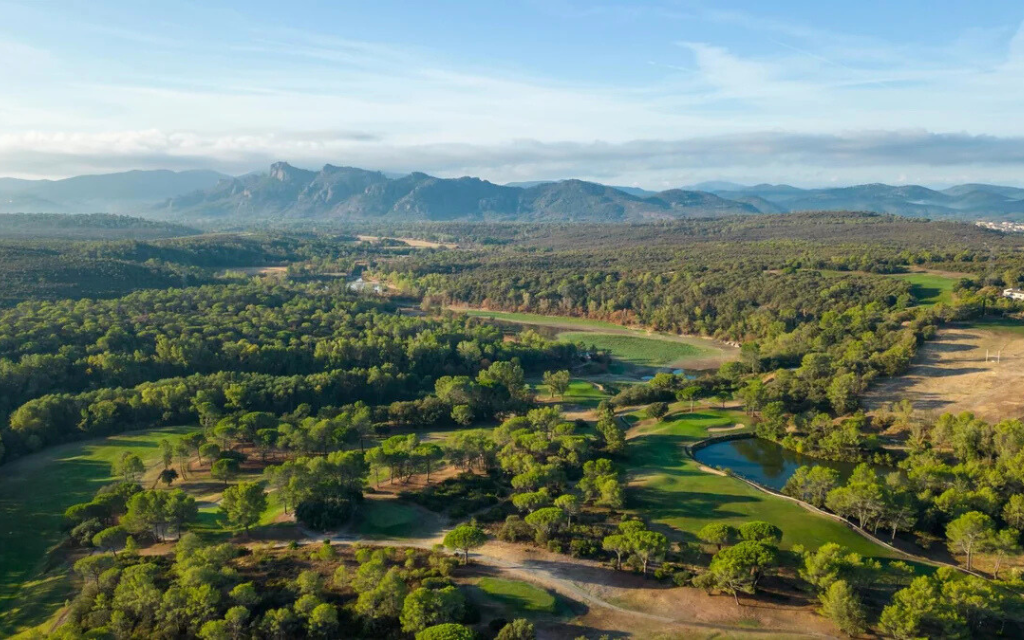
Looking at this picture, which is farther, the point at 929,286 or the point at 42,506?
the point at 929,286

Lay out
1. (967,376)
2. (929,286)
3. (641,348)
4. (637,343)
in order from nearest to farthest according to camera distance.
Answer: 1. (967,376)
2. (929,286)
3. (641,348)
4. (637,343)

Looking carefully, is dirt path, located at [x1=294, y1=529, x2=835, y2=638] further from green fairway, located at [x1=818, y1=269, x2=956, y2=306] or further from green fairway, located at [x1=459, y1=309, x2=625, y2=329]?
green fairway, located at [x1=459, y1=309, x2=625, y2=329]

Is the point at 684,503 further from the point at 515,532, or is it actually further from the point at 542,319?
the point at 542,319

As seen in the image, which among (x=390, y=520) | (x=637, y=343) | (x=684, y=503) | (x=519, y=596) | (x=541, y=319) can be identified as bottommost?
(x=390, y=520)

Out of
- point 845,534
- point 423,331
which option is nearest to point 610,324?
point 423,331

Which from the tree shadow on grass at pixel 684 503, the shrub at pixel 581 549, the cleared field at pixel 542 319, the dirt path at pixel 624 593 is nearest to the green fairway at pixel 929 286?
the cleared field at pixel 542 319

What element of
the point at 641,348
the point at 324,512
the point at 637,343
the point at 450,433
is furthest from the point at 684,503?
the point at 637,343

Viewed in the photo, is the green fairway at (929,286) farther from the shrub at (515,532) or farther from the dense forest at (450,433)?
the shrub at (515,532)
